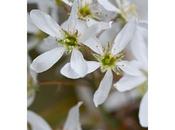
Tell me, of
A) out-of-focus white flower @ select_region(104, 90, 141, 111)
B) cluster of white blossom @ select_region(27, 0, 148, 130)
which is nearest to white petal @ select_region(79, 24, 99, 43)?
cluster of white blossom @ select_region(27, 0, 148, 130)

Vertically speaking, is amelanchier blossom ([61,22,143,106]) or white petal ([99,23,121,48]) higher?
white petal ([99,23,121,48])

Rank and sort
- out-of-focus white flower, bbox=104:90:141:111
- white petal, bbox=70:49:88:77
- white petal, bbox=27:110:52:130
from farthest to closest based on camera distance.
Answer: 1. out-of-focus white flower, bbox=104:90:141:111
2. white petal, bbox=27:110:52:130
3. white petal, bbox=70:49:88:77

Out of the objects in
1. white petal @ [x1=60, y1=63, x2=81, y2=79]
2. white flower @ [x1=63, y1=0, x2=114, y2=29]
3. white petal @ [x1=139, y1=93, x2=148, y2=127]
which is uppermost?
white flower @ [x1=63, y1=0, x2=114, y2=29]

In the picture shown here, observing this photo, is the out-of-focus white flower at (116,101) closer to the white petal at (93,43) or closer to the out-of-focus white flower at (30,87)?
the out-of-focus white flower at (30,87)

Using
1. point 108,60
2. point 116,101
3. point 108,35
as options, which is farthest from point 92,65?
point 116,101

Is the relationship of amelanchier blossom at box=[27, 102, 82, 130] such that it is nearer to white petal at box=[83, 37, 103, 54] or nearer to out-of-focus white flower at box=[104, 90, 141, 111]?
white petal at box=[83, 37, 103, 54]

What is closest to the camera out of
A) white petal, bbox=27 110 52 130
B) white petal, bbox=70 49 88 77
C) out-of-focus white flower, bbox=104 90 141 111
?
white petal, bbox=70 49 88 77

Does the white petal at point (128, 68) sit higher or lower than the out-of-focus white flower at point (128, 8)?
lower

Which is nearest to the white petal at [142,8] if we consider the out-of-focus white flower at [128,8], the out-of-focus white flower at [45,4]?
the out-of-focus white flower at [128,8]
